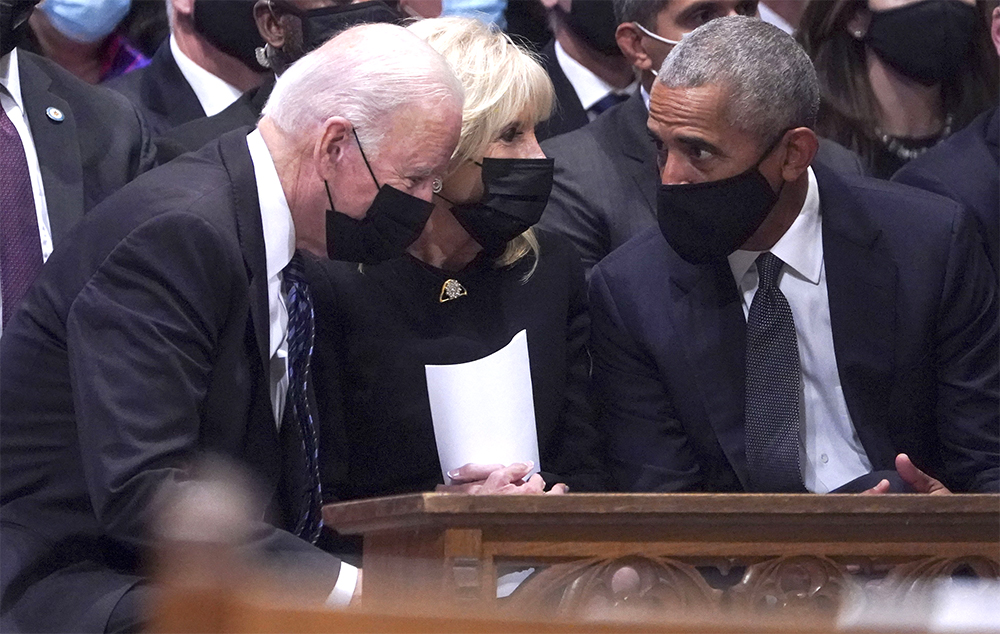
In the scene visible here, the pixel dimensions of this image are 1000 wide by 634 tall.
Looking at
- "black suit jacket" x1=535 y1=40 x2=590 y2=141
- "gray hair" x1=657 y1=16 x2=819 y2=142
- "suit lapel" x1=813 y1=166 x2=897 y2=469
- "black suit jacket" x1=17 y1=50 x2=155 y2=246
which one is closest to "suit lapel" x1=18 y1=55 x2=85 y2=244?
"black suit jacket" x1=17 y1=50 x2=155 y2=246

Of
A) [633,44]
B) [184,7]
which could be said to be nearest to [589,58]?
[633,44]

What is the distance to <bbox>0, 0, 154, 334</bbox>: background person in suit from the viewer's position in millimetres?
3178

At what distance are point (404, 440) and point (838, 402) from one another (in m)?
0.94

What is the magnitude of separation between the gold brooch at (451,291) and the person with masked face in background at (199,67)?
1198mm

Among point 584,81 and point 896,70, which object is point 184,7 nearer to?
point 584,81

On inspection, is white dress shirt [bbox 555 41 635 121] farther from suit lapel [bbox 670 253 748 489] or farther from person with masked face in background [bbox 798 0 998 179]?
suit lapel [bbox 670 253 748 489]

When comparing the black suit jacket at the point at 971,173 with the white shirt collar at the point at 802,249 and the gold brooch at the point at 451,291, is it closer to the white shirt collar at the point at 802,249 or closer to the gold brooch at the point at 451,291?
the white shirt collar at the point at 802,249

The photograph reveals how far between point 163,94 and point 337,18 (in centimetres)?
64

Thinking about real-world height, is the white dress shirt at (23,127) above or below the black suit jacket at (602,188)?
above

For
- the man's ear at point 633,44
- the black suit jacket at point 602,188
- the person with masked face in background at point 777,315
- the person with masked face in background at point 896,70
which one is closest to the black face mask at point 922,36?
the person with masked face in background at point 896,70

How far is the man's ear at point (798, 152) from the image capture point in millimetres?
3264

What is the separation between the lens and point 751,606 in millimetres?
2105

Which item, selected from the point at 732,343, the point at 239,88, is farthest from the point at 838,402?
the point at 239,88

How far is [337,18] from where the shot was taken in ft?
12.6
